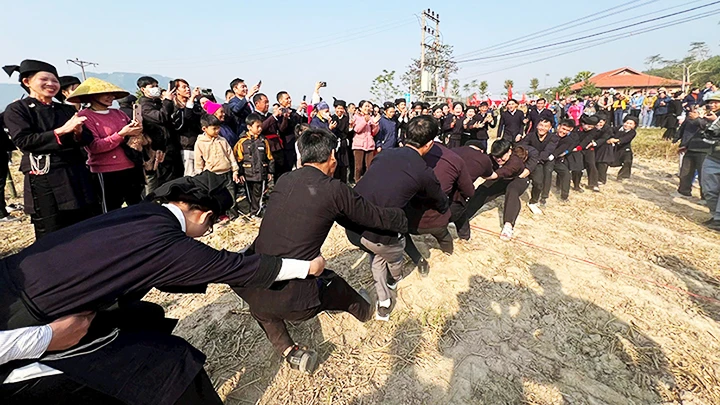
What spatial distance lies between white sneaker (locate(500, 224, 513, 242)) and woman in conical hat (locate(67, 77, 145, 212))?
4.51 metres

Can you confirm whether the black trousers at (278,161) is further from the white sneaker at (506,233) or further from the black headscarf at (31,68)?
the white sneaker at (506,233)

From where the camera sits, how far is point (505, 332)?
2.89 m

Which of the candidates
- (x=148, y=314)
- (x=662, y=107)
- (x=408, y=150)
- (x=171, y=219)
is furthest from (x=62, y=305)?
(x=662, y=107)

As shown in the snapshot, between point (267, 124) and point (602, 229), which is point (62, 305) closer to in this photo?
point (267, 124)

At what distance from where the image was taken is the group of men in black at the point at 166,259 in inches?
51.0

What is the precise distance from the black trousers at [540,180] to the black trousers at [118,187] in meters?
5.86

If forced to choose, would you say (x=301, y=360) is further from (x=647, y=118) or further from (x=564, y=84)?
(x=564, y=84)

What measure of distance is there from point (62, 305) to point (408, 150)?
7.82 ft

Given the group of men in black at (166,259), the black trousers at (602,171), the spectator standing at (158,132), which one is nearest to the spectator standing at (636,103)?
the black trousers at (602,171)

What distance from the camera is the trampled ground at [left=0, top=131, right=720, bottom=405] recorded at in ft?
7.68

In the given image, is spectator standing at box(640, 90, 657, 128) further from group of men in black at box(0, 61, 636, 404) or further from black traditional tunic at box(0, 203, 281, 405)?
black traditional tunic at box(0, 203, 281, 405)

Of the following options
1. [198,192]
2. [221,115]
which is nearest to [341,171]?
[221,115]

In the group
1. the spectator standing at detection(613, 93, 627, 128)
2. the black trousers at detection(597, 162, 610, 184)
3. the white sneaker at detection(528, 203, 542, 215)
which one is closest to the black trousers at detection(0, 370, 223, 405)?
the white sneaker at detection(528, 203, 542, 215)

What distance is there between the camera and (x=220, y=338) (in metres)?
2.76
